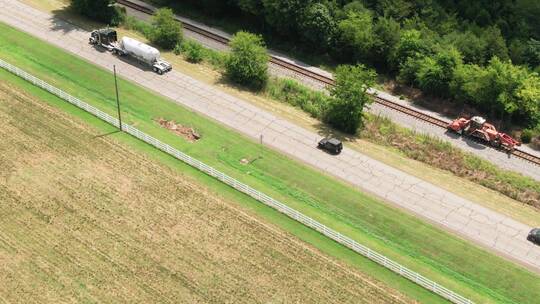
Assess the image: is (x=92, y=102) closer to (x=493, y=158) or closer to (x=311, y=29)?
(x=311, y=29)

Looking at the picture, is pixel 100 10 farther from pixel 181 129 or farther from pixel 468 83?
pixel 468 83

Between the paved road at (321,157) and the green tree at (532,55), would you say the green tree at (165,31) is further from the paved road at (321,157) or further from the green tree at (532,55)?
the green tree at (532,55)

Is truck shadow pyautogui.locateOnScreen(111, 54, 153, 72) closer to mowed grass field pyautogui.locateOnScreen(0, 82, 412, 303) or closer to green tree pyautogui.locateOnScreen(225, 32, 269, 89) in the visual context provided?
green tree pyautogui.locateOnScreen(225, 32, 269, 89)

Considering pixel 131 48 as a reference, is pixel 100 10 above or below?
above

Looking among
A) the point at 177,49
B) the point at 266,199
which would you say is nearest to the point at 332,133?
the point at 266,199

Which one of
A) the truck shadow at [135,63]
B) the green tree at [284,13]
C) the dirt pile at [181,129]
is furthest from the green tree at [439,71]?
the truck shadow at [135,63]

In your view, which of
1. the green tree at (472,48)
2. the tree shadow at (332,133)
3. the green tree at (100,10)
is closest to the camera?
the tree shadow at (332,133)

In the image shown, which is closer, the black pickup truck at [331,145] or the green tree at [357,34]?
the black pickup truck at [331,145]
